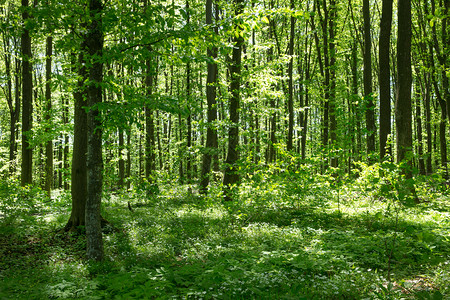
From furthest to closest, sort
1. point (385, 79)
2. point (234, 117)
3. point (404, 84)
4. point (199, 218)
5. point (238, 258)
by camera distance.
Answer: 1. point (385, 79)
2. point (234, 117)
3. point (404, 84)
4. point (199, 218)
5. point (238, 258)

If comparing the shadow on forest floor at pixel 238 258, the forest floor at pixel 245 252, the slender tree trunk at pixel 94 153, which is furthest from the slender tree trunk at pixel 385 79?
the slender tree trunk at pixel 94 153

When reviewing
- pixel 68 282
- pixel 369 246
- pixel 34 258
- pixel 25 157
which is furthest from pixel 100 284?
pixel 25 157

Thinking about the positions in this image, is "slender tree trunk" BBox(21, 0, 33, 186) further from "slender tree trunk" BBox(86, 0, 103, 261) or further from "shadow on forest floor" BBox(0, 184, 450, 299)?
"slender tree trunk" BBox(86, 0, 103, 261)

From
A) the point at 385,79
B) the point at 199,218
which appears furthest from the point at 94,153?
the point at 385,79

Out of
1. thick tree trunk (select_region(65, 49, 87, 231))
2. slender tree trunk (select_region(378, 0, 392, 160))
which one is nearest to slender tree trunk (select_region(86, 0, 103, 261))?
thick tree trunk (select_region(65, 49, 87, 231))

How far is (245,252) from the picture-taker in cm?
589

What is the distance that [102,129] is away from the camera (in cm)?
572

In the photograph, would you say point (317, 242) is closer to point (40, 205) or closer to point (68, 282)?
point (68, 282)

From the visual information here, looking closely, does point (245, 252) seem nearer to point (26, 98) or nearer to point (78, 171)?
point (78, 171)

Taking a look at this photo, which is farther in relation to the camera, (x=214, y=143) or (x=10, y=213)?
(x=214, y=143)

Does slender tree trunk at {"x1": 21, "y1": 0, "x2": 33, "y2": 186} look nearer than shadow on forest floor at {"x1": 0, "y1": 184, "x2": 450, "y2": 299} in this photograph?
No

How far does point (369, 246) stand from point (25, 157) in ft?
49.3

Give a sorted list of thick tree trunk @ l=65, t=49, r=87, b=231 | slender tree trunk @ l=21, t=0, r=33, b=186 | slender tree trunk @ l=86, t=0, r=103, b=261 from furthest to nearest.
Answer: slender tree trunk @ l=21, t=0, r=33, b=186, thick tree trunk @ l=65, t=49, r=87, b=231, slender tree trunk @ l=86, t=0, r=103, b=261

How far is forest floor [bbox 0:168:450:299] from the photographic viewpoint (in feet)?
13.5
